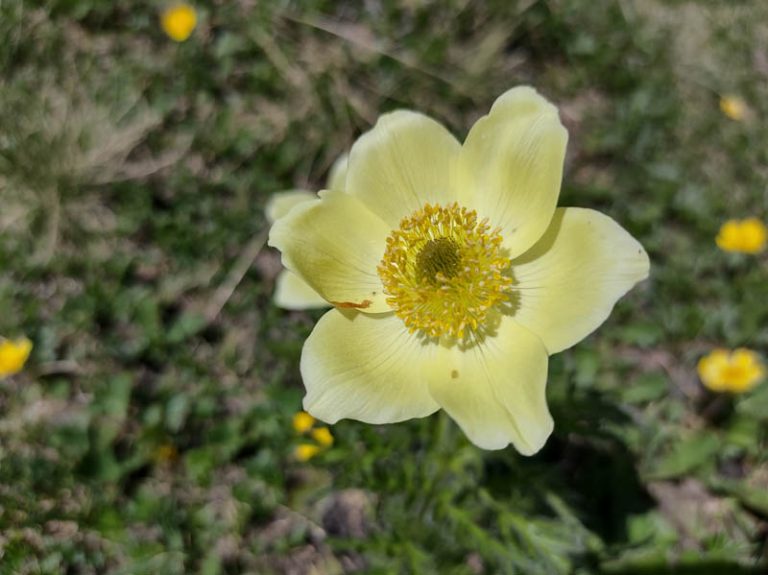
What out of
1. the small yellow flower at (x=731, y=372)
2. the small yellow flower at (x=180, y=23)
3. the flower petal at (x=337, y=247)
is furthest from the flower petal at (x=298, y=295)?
the small yellow flower at (x=180, y=23)

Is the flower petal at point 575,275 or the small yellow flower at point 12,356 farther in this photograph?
Answer: the small yellow flower at point 12,356

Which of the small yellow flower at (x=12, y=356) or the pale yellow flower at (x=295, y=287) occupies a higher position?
the pale yellow flower at (x=295, y=287)

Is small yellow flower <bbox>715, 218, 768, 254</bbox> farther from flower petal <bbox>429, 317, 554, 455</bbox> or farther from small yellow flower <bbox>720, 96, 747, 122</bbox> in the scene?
flower petal <bbox>429, 317, 554, 455</bbox>

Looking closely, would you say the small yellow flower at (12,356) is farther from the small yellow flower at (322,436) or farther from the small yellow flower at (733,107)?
the small yellow flower at (733,107)

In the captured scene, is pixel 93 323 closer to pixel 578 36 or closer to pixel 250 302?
pixel 250 302

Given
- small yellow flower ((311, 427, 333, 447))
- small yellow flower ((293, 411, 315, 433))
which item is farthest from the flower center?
small yellow flower ((293, 411, 315, 433))

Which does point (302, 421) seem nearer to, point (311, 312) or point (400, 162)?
point (311, 312)

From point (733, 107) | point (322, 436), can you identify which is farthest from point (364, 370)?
point (733, 107)
